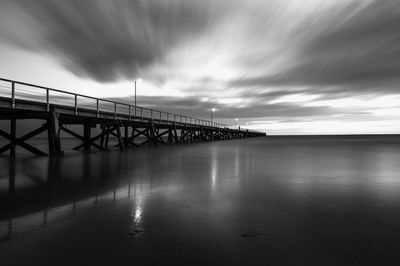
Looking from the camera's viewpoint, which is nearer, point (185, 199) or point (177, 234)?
point (177, 234)

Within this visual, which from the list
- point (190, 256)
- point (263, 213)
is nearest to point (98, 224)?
point (190, 256)

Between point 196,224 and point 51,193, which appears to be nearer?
point 196,224

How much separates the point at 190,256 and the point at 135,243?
737mm

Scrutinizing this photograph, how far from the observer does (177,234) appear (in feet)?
9.82

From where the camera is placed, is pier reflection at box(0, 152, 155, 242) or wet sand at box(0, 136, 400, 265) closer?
wet sand at box(0, 136, 400, 265)

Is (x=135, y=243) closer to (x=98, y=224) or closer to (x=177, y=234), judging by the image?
(x=177, y=234)

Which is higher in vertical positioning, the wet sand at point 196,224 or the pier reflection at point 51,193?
the pier reflection at point 51,193

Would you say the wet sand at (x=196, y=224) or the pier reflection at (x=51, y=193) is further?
the pier reflection at (x=51, y=193)

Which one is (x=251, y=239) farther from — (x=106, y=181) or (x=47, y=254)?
(x=106, y=181)

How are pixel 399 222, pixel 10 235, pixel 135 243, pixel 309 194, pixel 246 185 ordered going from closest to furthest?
1. pixel 135 243
2. pixel 10 235
3. pixel 399 222
4. pixel 309 194
5. pixel 246 185


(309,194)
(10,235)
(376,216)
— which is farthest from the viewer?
(309,194)

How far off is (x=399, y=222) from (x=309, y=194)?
1859 millimetres

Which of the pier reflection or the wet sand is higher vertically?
the pier reflection

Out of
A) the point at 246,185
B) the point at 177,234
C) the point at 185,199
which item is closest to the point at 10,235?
the point at 177,234
